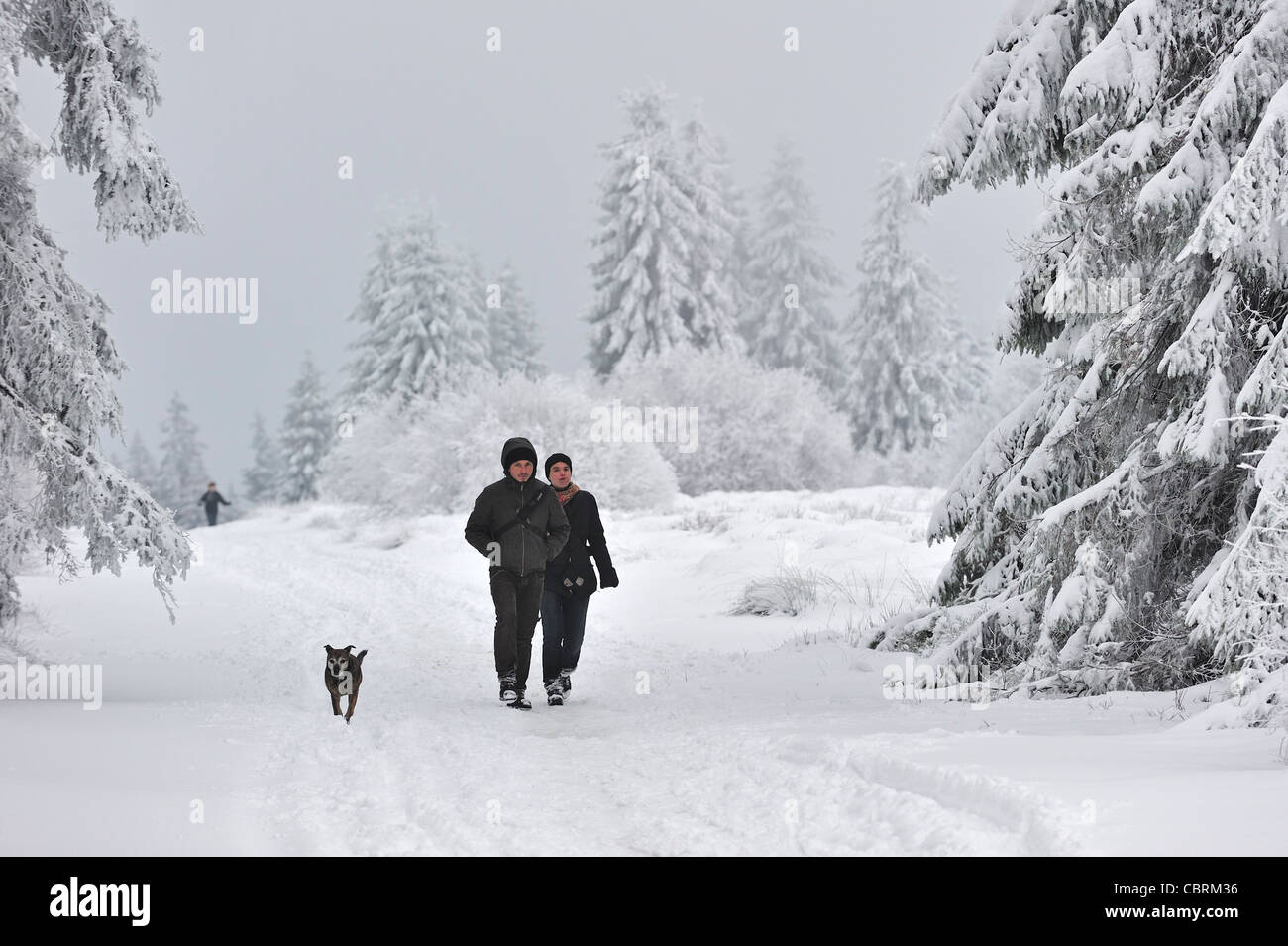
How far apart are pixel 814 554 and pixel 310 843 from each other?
12.1 m

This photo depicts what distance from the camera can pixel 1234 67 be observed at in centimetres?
598

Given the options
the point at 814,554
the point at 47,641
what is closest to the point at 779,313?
the point at 814,554

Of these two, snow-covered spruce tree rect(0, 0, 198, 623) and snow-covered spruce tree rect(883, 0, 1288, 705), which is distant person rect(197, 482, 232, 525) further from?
snow-covered spruce tree rect(883, 0, 1288, 705)

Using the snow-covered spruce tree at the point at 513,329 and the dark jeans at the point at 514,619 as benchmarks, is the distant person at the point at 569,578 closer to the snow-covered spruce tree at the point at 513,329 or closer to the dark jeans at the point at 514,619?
the dark jeans at the point at 514,619

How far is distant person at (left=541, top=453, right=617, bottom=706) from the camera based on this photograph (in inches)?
352

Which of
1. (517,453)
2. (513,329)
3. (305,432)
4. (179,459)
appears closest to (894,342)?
(513,329)

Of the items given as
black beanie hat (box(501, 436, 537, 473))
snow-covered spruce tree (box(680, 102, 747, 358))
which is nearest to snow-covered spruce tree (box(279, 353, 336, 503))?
snow-covered spruce tree (box(680, 102, 747, 358))

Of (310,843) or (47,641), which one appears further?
(47,641)

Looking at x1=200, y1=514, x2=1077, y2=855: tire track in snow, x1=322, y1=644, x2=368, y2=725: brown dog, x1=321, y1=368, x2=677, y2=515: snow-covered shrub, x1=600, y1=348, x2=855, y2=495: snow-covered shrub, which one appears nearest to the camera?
x1=200, y1=514, x2=1077, y2=855: tire track in snow

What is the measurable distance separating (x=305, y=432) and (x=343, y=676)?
50.7 meters

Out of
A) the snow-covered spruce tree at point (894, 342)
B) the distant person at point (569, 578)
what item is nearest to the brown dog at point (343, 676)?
the distant person at point (569, 578)

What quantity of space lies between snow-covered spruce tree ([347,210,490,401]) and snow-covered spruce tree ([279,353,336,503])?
12.2 metres
